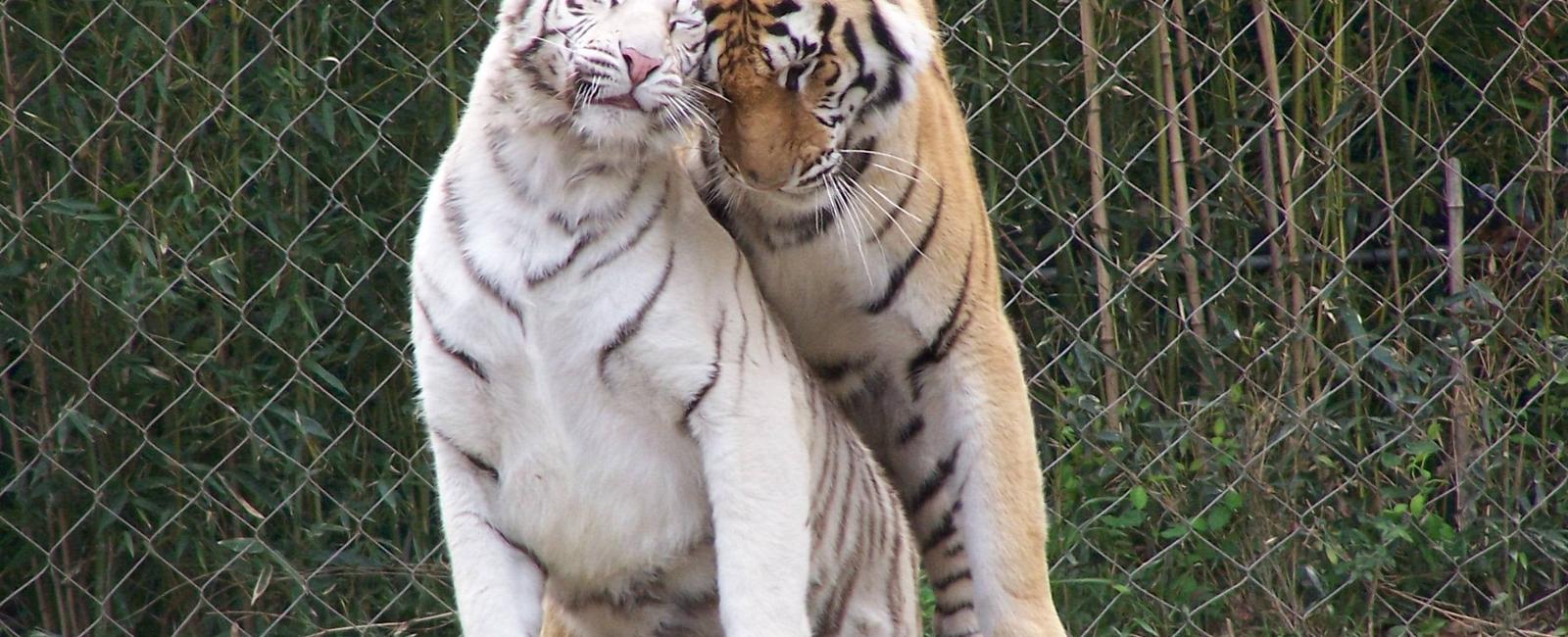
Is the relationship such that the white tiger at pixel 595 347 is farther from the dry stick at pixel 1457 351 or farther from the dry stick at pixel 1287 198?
the dry stick at pixel 1457 351

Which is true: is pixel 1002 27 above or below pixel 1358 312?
above

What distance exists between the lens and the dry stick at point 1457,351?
8.98 feet

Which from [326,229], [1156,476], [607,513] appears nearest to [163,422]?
[326,229]

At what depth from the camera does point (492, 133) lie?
4.94ft

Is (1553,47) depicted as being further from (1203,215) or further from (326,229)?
(326,229)

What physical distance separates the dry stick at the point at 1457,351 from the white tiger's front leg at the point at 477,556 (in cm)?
174

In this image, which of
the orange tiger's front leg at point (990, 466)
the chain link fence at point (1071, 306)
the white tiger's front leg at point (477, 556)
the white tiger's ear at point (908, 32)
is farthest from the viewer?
the chain link fence at point (1071, 306)

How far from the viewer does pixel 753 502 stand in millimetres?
1452

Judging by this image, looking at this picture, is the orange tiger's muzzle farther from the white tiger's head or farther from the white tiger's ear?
the white tiger's ear

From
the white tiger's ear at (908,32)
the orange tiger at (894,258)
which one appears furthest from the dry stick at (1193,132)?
the white tiger's ear at (908,32)

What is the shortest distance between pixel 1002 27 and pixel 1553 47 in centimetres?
101

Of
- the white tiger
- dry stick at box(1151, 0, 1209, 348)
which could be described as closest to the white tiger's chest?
the white tiger

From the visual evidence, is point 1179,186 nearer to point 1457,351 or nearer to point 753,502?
point 1457,351

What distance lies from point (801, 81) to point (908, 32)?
18 cm
